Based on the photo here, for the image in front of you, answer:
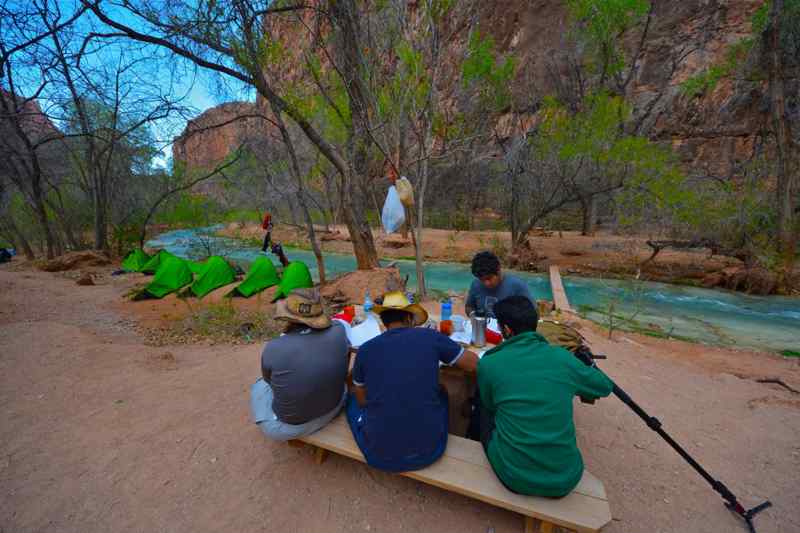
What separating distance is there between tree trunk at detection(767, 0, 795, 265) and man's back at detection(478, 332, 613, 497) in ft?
35.8

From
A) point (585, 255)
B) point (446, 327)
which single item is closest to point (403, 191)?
point (446, 327)

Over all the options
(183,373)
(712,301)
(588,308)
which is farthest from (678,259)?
(183,373)

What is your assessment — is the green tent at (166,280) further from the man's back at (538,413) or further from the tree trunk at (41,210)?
the man's back at (538,413)

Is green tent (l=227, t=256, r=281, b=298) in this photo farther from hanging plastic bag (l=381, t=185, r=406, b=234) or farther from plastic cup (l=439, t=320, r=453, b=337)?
plastic cup (l=439, t=320, r=453, b=337)

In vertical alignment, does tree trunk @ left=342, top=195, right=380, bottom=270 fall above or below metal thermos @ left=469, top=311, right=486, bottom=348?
above

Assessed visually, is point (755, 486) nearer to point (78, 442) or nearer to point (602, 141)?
point (78, 442)

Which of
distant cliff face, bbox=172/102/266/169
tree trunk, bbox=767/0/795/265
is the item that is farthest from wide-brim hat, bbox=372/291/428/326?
tree trunk, bbox=767/0/795/265

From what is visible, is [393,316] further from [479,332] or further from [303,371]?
[479,332]

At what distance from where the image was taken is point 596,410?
3.00 meters

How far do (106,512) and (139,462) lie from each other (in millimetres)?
402

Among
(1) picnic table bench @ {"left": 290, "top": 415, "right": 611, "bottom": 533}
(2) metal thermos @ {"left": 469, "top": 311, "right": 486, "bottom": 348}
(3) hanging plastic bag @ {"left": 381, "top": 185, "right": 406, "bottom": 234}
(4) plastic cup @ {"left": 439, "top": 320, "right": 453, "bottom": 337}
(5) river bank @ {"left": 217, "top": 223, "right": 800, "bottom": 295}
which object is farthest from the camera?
(5) river bank @ {"left": 217, "top": 223, "right": 800, "bottom": 295}

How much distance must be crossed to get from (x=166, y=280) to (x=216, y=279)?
45.7 inches

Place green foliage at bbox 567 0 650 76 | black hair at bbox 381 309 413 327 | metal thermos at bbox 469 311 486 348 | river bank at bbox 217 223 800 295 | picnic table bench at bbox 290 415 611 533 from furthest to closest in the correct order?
green foliage at bbox 567 0 650 76 → river bank at bbox 217 223 800 295 → metal thermos at bbox 469 311 486 348 → black hair at bbox 381 309 413 327 → picnic table bench at bbox 290 415 611 533

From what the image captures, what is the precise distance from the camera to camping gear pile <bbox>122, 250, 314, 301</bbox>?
7.21 m
